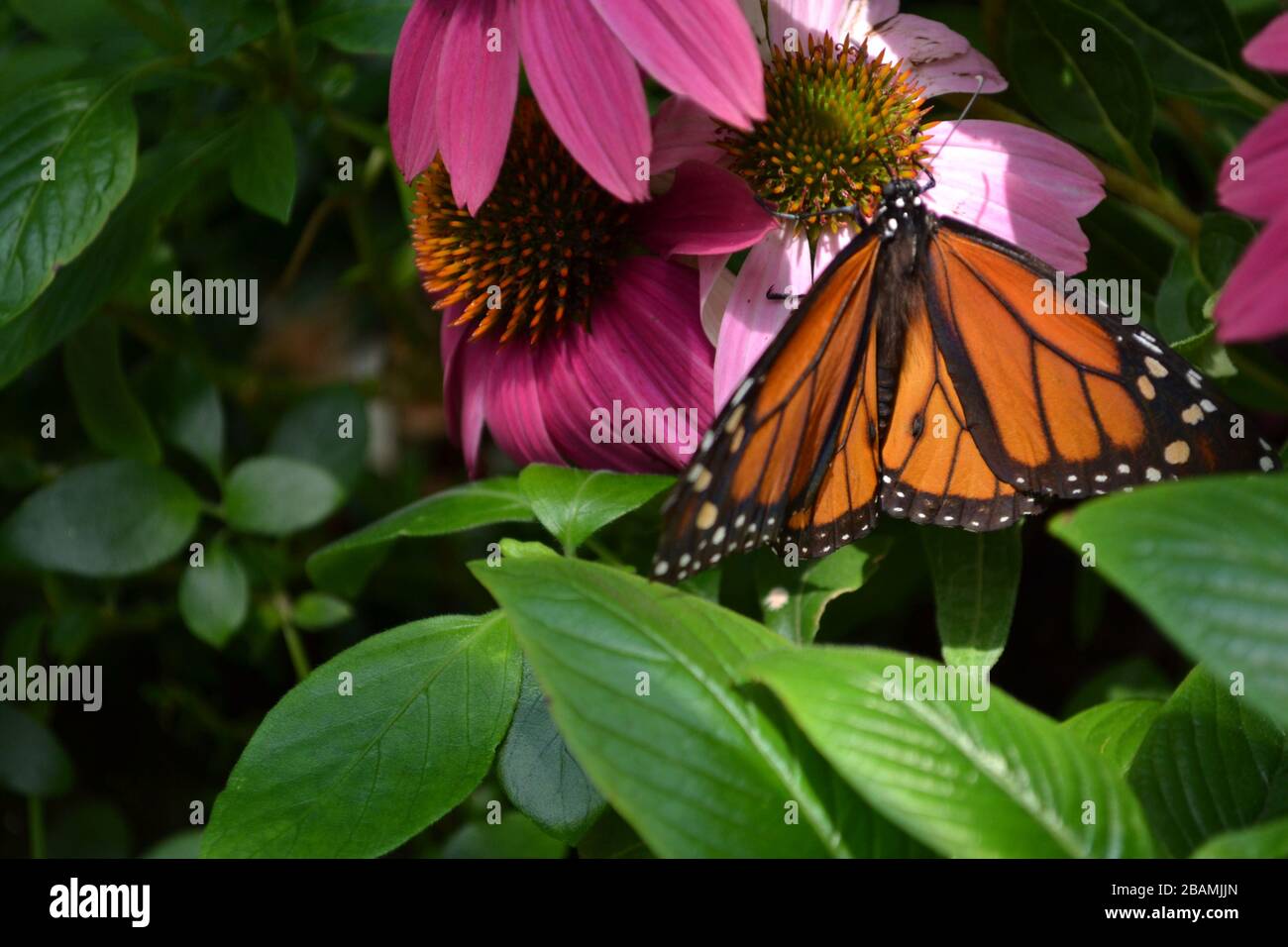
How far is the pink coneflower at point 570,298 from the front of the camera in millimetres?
900

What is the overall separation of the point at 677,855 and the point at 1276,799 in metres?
0.37

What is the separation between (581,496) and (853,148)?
0.33 m

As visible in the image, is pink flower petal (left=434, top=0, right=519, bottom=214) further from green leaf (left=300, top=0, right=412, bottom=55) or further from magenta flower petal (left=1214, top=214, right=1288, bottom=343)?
magenta flower petal (left=1214, top=214, right=1288, bottom=343)

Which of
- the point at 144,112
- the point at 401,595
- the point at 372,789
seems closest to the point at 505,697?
the point at 372,789

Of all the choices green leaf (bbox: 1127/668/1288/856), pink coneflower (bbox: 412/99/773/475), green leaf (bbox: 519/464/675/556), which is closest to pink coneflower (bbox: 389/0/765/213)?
pink coneflower (bbox: 412/99/773/475)

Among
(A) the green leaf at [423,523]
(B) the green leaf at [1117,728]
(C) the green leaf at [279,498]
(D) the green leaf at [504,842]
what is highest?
(C) the green leaf at [279,498]

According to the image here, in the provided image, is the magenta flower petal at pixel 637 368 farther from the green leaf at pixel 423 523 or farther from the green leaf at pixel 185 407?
the green leaf at pixel 185 407

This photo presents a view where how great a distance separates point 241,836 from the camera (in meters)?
0.74

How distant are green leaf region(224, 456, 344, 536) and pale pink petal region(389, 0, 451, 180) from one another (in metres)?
0.39

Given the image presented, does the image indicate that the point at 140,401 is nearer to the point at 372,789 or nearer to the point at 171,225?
the point at 171,225

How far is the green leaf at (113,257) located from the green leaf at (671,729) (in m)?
0.58

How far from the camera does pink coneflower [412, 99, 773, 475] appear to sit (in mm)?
900

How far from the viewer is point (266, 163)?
3.32 feet

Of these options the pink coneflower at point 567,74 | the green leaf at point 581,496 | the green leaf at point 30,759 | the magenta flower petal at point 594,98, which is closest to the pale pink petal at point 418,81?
the pink coneflower at point 567,74
